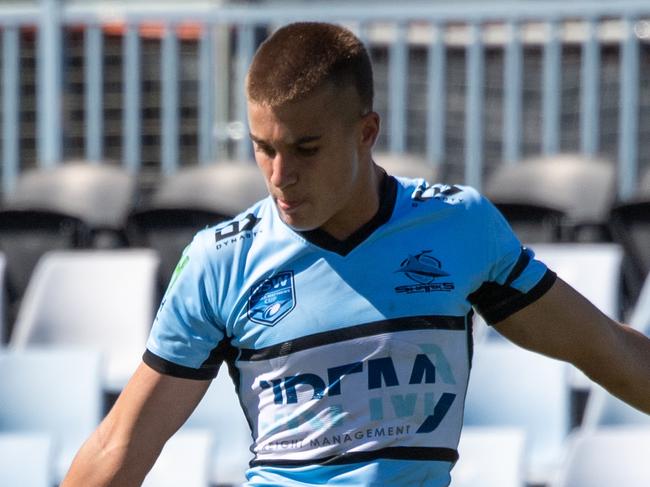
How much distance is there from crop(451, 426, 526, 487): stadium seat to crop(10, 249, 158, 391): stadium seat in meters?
2.16

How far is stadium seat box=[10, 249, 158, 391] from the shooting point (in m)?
5.76

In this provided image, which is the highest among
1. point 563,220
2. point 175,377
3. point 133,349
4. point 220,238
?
point 220,238

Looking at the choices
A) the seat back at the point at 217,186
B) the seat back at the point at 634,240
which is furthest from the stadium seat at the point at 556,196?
the seat back at the point at 217,186

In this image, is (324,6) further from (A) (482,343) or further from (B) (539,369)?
(B) (539,369)

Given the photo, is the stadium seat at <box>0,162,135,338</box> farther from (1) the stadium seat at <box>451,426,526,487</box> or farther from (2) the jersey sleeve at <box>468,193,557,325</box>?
(2) the jersey sleeve at <box>468,193,557,325</box>

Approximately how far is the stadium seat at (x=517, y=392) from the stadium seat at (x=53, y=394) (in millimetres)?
1267

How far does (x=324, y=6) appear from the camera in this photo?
761 centimetres

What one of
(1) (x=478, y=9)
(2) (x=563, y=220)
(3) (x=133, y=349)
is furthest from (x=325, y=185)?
(1) (x=478, y=9)

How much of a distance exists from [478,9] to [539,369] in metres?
3.03

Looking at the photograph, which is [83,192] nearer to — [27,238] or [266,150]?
[27,238]

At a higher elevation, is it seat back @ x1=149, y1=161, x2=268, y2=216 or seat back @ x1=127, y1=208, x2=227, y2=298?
seat back @ x1=149, y1=161, x2=268, y2=216

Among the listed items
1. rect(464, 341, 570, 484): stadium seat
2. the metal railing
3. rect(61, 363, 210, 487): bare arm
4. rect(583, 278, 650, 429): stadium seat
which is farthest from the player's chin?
the metal railing

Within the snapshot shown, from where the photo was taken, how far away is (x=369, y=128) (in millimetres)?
2543

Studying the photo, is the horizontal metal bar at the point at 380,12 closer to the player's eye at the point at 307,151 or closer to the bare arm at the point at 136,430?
the player's eye at the point at 307,151
